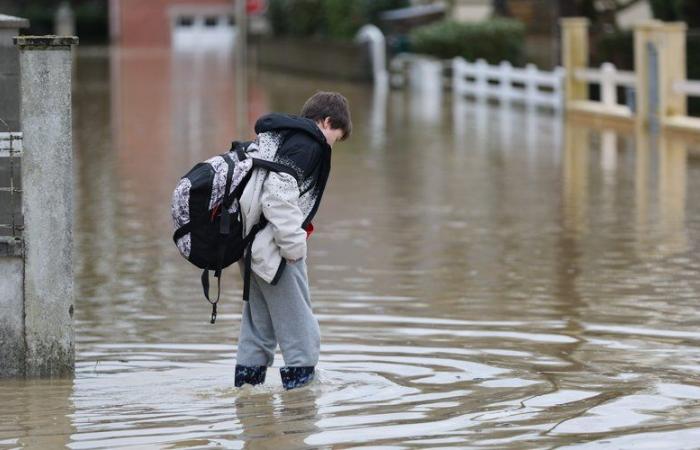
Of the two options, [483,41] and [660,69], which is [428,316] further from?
→ [483,41]

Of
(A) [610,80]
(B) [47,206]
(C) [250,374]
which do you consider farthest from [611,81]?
(C) [250,374]

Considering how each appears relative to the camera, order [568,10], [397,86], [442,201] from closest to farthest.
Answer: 1. [442,201]
2. [568,10]
3. [397,86]

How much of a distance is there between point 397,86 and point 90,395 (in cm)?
3198

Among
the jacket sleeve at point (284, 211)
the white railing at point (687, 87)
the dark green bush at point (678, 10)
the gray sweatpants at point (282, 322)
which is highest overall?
the dark green bush at point (678, 10)

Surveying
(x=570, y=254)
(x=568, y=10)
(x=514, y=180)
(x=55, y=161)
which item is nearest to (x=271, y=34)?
(x=568, y=10)

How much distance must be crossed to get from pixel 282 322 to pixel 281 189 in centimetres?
64

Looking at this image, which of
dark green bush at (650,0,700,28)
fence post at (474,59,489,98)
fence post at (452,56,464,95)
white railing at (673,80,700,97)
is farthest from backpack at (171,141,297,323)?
fence post at (452,56,464,95)

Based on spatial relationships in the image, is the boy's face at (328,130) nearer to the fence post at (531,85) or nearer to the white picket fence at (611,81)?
the white picket fence at (611,81)

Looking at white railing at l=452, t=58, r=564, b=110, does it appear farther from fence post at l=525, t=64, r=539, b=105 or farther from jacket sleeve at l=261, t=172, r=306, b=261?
jacket sleeve at l=261, t=172, r=306, b=261

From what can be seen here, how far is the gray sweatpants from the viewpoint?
6.71 m

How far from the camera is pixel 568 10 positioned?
32438 mm

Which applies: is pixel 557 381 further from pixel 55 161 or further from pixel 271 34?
pixel 271 34

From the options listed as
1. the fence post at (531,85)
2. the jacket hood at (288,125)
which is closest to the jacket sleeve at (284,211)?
the jacket hood at (288,125)

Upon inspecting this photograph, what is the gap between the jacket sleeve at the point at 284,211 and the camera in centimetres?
641
